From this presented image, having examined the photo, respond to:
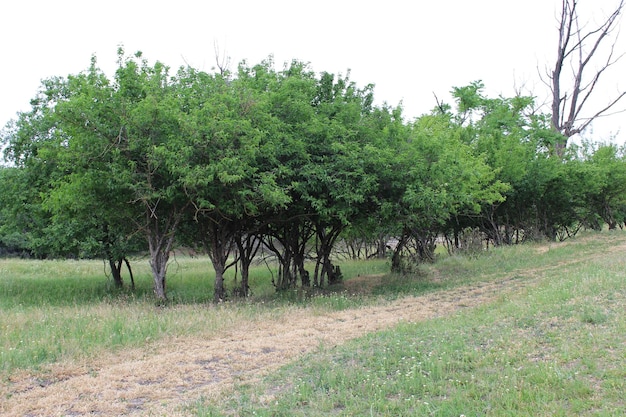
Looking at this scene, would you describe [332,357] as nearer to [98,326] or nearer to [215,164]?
[98,326]

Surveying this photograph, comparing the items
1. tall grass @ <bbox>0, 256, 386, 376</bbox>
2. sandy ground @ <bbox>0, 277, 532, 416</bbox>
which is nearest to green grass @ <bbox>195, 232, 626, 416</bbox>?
sandy ground @ <bbox>0, 277, 532, 416</bbox>

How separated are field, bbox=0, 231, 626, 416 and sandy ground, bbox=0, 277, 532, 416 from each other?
0.08 feet

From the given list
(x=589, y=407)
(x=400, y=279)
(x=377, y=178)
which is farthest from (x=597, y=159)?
(x=589, y=407)

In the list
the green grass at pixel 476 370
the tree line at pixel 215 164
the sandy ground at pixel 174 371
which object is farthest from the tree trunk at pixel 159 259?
the green grass at pixel 476 370

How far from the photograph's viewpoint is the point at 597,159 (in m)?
30.8

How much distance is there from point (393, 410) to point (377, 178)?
9635mm

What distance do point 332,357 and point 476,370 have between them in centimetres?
220

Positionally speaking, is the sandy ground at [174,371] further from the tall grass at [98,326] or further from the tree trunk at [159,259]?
the tree trunk at [159,259]

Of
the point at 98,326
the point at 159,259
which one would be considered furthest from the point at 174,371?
the point at 159,259

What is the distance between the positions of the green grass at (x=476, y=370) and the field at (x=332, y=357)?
20 mm

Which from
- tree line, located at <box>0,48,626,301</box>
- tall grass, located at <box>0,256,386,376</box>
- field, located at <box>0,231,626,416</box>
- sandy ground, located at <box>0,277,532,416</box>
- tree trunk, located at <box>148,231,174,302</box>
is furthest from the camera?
tree trunk, located at <box>148,231,174,302</box>

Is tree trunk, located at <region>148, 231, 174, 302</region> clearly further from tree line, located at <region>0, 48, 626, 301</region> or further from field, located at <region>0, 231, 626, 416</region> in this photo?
field, located at <region>0, 231, 626, 416</region>

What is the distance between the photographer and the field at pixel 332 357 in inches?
207

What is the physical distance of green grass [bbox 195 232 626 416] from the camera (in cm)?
494
